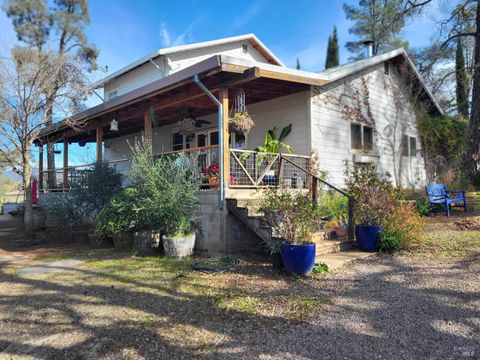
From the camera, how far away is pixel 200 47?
15211 millimetres

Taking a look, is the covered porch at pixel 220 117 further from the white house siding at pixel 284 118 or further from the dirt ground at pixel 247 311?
the dirt ground at pixel 247 311

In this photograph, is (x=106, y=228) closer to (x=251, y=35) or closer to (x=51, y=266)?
(x=51, y=266)

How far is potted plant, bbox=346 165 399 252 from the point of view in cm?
650

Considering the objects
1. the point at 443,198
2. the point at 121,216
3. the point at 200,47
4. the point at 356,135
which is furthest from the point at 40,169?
the point at 443,198

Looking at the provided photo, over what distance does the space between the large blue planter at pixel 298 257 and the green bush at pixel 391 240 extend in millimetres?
2043

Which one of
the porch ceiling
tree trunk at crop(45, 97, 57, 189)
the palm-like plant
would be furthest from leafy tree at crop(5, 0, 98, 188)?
the palm-like plant

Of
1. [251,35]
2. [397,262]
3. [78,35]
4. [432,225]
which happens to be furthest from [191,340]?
[78,35]

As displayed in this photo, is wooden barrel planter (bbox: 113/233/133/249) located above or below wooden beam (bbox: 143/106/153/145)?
below

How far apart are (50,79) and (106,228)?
175 inches

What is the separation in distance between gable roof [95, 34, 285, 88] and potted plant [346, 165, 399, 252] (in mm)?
10139

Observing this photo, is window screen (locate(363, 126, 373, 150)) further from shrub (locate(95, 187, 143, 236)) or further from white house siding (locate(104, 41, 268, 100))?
shrub (locate(95, 187, 143, 236))

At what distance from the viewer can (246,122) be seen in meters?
7.47

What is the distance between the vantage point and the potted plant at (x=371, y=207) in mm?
6504

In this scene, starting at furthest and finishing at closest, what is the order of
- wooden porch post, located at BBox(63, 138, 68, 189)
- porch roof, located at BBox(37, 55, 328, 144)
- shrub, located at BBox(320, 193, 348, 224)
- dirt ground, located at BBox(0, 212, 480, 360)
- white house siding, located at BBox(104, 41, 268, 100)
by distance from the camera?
white house siding, located at BBox(104, 41, 268, 100)
wooden porch post, located at BBox(63, 138, 68, 189)
shrub, located at BBox(320, 193, 348, 224)
porch roof, located at BBox(37, 55, 328, 144)
dirt ground, located at BBox(0, 212, 480, 360)
